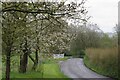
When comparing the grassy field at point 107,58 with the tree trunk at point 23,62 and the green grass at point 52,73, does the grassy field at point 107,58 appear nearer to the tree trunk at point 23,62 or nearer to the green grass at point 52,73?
the green grass at point 52,73

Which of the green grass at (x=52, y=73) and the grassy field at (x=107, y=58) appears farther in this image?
the green grass at (x=52, y=73)

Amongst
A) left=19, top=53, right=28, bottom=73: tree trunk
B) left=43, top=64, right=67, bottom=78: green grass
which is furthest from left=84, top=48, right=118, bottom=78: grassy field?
left=19, top=53, right=28, bottom=73: tree trunk

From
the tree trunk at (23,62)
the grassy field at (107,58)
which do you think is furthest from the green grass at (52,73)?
the grassy field at (107,58)

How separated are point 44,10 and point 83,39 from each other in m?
23.0

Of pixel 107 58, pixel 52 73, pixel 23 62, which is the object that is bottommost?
pixel 52 73

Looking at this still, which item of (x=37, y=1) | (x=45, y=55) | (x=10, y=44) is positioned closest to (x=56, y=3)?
(x=37, y=1)

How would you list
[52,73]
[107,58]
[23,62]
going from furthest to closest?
[52,73], [23,62], [107,58]

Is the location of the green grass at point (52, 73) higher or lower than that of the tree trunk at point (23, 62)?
lower

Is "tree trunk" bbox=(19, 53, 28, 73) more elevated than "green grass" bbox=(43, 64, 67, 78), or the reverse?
"tree trunk" bbox=(19, 53, 28, 73)

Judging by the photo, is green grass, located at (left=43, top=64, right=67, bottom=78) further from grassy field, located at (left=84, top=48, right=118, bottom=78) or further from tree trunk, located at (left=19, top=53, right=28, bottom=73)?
grassy field, located at (left=84, top=48, right=118, bottom=78)

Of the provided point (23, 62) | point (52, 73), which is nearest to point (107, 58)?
point (23, 62)

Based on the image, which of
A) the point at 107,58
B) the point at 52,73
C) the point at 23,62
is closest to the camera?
the point at 107,58

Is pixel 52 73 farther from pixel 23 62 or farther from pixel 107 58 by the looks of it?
pixel 107 58

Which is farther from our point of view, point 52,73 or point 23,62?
point 52,73
